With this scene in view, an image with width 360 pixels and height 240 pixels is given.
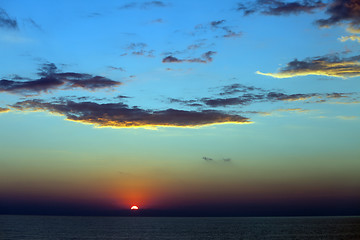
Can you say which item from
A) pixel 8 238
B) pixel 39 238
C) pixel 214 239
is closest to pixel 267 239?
pixel 214 239

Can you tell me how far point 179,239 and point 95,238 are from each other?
28.9 metres

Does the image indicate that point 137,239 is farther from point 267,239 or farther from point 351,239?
point 351,239

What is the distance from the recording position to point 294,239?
127m

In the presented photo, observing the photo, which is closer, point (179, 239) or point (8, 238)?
point (8, 238)

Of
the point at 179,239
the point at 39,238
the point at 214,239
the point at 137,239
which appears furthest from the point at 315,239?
the point at 39,238

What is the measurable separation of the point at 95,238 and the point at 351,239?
83218 millimetres

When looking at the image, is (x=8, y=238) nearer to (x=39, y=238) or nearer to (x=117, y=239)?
(x=39, y=238)

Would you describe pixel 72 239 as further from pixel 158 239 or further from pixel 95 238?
pixel 158 239

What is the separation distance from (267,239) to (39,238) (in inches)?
3024

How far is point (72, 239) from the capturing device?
12838 centimetres

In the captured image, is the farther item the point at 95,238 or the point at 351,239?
the point at 95,238

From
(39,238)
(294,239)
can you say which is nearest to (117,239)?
(39,238)

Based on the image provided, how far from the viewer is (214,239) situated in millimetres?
130875

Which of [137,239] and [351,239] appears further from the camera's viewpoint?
[137,239]
